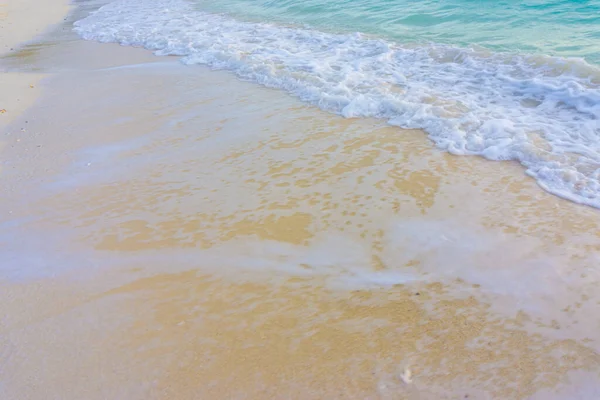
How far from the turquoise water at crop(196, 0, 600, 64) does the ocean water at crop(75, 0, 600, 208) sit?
27 mm

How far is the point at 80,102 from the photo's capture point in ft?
20.1

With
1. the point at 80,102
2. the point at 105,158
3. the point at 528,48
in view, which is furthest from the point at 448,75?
the point at 80,102

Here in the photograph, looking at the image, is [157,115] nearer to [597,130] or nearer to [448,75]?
[448,75]

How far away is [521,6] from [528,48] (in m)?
3.14

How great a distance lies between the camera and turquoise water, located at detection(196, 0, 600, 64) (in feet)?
24.0

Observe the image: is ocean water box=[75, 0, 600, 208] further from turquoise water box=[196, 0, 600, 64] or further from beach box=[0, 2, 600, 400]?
beach box=[0, 2, 600, 400]

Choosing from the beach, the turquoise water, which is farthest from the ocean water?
the beach

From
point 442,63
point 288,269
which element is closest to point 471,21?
point 442,63

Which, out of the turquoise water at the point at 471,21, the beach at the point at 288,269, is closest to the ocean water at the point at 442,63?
the turquoise water at the point at 471,21

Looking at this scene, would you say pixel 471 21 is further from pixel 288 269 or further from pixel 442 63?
pixel 288 269

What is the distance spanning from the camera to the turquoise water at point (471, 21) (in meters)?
7.32

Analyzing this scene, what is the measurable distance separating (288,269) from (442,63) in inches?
206

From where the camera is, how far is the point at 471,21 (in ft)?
29.4

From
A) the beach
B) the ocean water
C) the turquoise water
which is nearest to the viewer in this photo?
the beach
